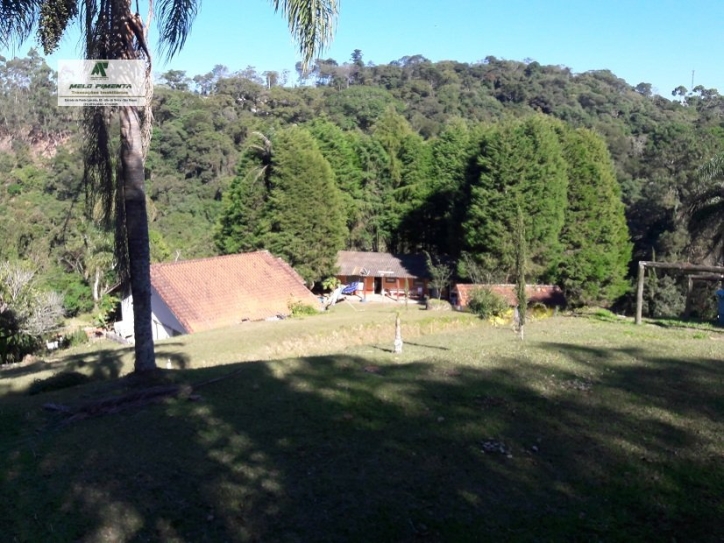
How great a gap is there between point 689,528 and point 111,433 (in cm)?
615

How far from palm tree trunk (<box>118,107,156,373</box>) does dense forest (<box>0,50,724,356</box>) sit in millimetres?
1335

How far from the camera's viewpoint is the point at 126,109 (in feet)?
32.7

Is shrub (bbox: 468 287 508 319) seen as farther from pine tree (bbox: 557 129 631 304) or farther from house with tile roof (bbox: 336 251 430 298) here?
house with tile roof (bbox: 336 251 430 298)

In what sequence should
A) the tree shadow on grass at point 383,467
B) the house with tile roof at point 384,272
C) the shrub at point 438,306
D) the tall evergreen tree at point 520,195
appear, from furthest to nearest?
the house with tile roof at point 384,272, the shrub at point 438,306, the tall evergreen tree at point 520,195, the tree shadow on grass at point 383,467

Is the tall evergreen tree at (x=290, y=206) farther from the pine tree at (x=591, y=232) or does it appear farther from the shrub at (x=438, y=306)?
the pine tree at (x=591, y=232)

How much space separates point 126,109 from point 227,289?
20174mm

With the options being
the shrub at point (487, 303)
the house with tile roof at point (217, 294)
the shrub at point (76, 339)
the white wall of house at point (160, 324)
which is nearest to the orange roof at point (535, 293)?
the shrub at point (487, 303)

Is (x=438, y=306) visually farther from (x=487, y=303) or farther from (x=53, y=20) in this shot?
(x=53, y=20)

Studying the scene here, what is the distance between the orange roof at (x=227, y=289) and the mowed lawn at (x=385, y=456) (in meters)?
16.1

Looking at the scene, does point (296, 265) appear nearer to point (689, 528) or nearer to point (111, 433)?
point (111, 433)

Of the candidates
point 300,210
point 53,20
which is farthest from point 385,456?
point 300,210

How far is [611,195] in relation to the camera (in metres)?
32.2

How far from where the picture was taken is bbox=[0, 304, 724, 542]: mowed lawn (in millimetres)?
5812

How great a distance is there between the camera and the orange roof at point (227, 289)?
2723cm
